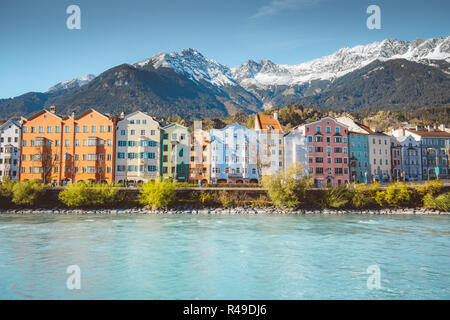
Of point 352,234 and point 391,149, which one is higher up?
point 391,149

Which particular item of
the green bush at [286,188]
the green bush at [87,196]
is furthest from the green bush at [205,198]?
the green bush at [87,196]

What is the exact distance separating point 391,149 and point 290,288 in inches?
3261

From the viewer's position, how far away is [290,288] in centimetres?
1653

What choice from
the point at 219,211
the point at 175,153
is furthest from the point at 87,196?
the point at 175,153

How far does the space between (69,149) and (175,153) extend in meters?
22.9

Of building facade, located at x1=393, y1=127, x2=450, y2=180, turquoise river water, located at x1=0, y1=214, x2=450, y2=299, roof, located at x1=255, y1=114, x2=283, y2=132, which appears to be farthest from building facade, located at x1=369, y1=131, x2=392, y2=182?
turquoise river water, located at x1=0, y1=214, x2=450, y2=299

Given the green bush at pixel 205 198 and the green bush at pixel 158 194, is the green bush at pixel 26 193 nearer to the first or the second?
the green bush at pixel 158 194

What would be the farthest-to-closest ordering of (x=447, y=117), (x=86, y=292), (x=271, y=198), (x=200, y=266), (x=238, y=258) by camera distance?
1. (x=447, y=117)
2. (x=271, y=198)
3. (x=238, y=258)
4. (x=200, y=266)
5. (x=86, y=292)

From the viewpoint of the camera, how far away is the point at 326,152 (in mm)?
77125

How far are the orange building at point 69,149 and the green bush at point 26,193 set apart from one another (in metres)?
15.7

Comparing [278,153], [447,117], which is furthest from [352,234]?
[447,117]

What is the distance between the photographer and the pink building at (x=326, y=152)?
76312 mm

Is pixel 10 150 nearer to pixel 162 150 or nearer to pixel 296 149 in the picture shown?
pixel 162 150

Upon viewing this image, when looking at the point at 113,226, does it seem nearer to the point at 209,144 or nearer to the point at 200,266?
the point at 200,266
